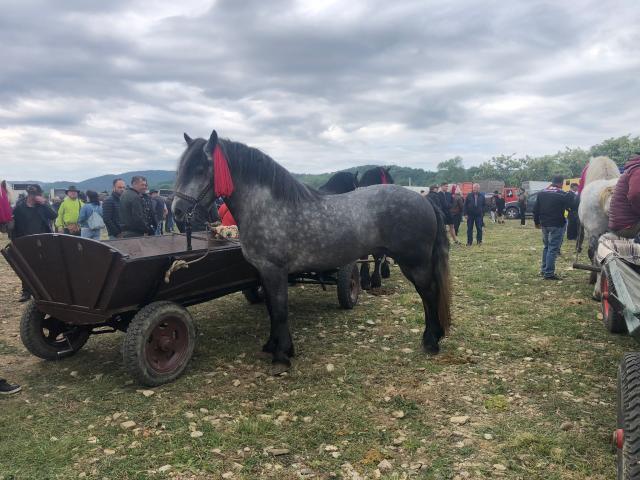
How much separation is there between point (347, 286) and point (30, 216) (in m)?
5.90

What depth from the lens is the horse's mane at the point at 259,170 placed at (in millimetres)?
4242

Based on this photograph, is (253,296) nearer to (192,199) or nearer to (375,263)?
(375,263)

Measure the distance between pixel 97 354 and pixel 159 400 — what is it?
5.33ft

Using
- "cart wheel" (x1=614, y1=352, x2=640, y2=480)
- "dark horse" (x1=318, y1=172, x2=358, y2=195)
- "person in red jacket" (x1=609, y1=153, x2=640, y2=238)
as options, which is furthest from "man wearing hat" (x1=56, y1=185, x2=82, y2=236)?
"cart wheel" (x1=614, y1=352, x2=640, y2=480)

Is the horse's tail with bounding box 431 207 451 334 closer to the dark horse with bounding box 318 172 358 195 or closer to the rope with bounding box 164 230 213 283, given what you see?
the rope with bounding box 164 230 213 283

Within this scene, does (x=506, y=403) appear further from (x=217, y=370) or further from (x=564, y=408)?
(x=217, y=370)

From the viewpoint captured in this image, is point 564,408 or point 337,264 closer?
point 564,408

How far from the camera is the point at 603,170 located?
25.4 ft

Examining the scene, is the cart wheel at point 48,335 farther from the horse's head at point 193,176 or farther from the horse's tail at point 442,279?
the horse's tail at point 442,279

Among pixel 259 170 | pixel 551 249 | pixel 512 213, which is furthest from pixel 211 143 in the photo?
pixel 512 213

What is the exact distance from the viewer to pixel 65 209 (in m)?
9.24

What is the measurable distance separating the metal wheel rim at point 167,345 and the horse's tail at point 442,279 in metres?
2.79

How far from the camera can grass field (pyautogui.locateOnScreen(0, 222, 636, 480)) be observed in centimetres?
286

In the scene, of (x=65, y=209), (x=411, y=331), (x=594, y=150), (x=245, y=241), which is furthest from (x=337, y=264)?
(x=594, y=150)
